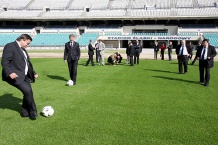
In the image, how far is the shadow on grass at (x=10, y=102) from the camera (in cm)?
604

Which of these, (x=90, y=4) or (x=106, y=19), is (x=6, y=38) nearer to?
(x=90, y=4)

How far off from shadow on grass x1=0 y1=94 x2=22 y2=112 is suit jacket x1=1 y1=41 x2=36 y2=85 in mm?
1450

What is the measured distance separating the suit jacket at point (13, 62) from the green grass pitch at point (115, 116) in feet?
3.47

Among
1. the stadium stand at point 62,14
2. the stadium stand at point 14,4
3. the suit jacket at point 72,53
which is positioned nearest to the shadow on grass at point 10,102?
the suit jacket at point 72,53

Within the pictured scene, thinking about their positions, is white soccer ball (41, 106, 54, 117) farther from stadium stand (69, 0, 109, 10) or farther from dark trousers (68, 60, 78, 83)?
stadium stand (69, 0, 109, 10)

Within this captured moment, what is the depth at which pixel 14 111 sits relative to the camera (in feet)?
18.7

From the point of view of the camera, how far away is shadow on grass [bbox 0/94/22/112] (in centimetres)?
604

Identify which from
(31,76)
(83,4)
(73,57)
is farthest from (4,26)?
(31,76)

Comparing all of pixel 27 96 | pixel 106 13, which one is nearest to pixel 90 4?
pixel 106 13

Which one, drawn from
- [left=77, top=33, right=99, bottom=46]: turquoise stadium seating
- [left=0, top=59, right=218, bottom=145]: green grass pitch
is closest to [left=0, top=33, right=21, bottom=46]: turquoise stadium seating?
[left=77, top=33, right=99, bottom=46]: turquoise stadium seating

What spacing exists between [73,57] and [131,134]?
5.50m

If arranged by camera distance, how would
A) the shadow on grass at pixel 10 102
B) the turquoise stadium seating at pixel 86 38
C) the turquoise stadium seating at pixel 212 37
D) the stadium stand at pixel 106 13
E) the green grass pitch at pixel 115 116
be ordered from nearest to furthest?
1. the green grass pitch at pixel 115 116
2. the shadow on grass at pixel 10 102
3. the turquoise stadium seating at pixel 212 37
4. the turquoise stadium seating at pixel 86 38
5. the stadium stand at pixel 106 13

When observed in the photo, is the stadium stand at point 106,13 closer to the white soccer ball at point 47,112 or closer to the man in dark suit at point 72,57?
the man in dark suit at point 72,57

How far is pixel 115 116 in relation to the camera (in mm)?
5344
